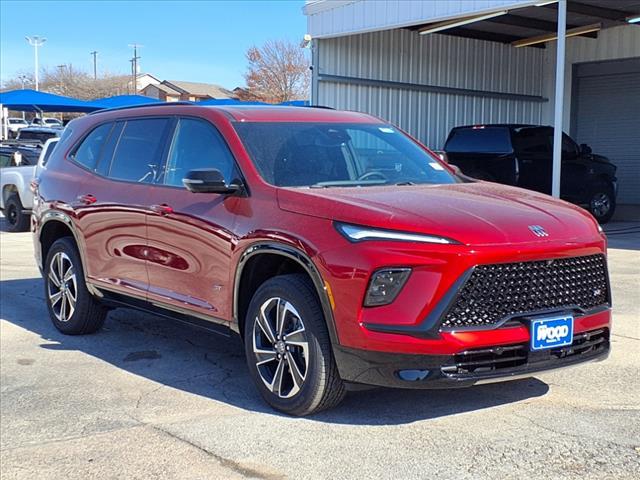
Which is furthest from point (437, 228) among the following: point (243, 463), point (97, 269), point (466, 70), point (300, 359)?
point (466, 70)

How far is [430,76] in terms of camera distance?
730 inches

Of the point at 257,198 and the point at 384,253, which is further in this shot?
the point at 257,198

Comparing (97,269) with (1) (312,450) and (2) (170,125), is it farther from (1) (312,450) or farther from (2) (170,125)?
(1) (312,450)

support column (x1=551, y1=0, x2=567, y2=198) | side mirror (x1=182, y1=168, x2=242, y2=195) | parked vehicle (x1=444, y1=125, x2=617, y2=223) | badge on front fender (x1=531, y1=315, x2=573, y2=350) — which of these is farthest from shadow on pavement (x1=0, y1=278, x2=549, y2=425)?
parked vehicle (x1=444, y1=125, x2=617, y2=223)

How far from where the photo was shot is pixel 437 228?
408cm

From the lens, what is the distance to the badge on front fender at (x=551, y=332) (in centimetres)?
412

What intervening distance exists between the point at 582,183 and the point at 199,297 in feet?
40.1

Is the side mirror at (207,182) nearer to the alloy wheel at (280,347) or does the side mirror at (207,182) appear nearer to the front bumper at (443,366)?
the alloy wheel at (280,347)

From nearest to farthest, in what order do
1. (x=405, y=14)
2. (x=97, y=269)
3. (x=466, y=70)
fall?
Result: (x=97, y=269)
(x=405, y=14)
(x=466, y=70)

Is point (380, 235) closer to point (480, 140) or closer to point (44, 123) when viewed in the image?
point (480, 140)

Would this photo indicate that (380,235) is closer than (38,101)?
Yes

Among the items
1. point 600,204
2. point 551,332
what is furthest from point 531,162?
point 551,332

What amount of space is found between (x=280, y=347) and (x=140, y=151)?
7.51 feet

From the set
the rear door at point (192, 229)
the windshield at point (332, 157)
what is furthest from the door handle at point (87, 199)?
the windshield at point (332, 157)
